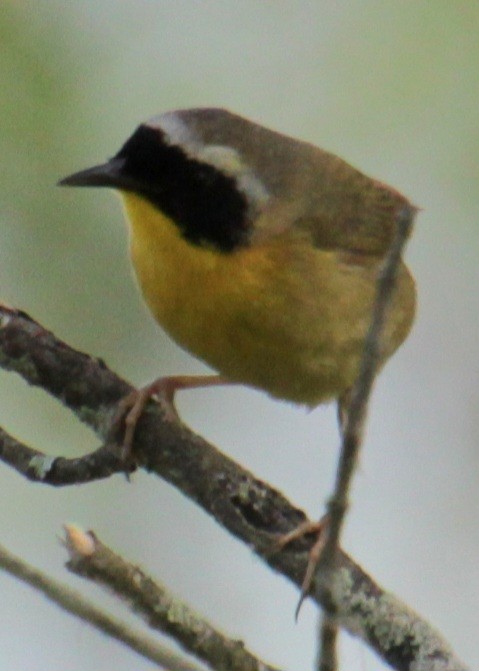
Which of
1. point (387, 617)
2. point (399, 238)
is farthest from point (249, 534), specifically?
point (399, 238)

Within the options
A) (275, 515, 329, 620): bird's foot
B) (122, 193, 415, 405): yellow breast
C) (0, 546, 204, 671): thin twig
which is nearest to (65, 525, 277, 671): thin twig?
(0, 546, 204, 671): thin twig

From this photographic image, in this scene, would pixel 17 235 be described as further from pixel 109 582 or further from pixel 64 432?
pixel 109 582

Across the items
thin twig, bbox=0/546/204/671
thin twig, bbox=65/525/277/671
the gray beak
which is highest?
the gray beak

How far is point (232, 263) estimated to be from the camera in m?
3.93

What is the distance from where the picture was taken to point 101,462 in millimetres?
3340

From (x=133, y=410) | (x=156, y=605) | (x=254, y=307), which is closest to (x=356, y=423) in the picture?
(x=156, y=605)

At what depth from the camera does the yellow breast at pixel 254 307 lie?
389 cm

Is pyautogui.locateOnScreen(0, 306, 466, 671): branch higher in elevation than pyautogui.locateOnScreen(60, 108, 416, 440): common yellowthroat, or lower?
lower

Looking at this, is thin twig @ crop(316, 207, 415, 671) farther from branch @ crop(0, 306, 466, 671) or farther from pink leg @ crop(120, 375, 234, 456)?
pink leg @ crop(120, 375, 234, 456)

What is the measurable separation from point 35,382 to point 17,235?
1689mm

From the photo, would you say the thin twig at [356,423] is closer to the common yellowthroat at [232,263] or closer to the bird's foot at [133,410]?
the bird's foot at [133,410]

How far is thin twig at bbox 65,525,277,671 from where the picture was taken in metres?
2.43

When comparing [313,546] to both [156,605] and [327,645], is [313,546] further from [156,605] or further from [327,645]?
[327,645]

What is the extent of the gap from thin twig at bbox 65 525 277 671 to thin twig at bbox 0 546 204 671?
0.72ft
